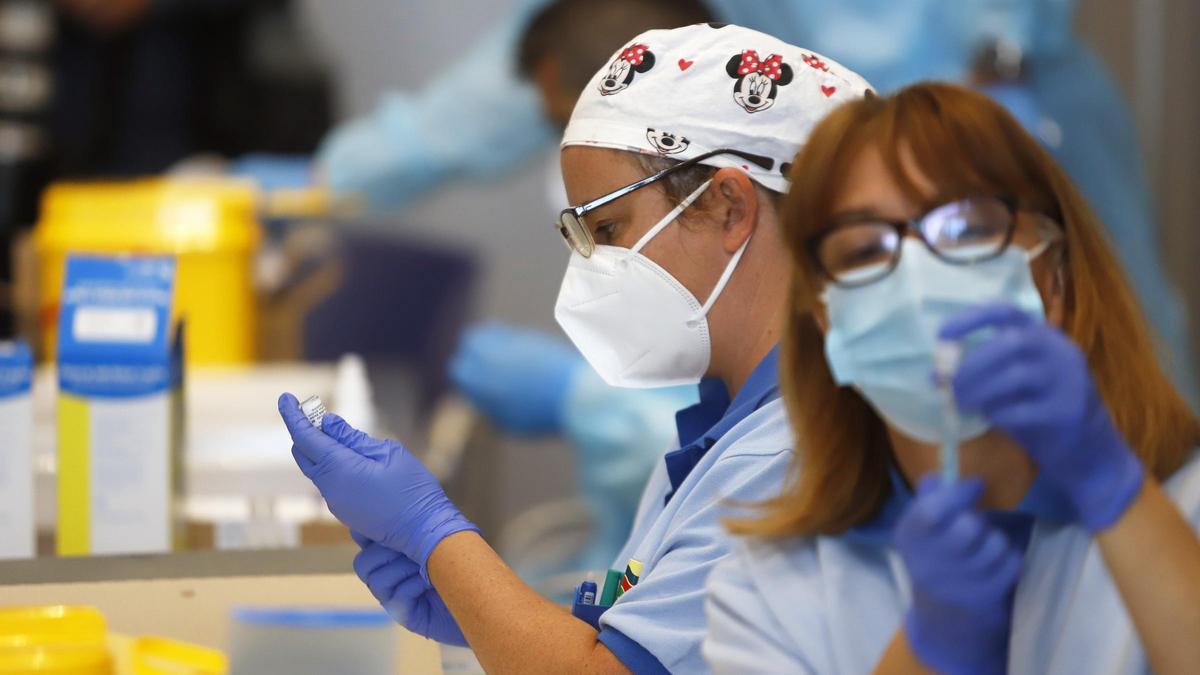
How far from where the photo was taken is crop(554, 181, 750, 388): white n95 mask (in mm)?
1159

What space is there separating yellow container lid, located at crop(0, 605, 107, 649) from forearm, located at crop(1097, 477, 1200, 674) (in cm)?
72

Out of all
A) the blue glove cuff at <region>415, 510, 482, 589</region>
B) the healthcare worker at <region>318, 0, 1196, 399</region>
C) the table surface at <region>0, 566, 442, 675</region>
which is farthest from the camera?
the healthcare worker at <region>318, 0, 1196, 399</region>

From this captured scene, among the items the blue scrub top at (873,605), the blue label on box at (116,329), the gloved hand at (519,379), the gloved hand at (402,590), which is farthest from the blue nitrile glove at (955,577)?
the gloved hand at (519,379)

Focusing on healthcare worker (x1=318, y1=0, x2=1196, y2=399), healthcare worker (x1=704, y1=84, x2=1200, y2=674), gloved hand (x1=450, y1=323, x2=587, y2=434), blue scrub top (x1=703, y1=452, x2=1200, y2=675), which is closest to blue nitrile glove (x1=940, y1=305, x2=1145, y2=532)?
healthcare worker (x1=704, y1=84, x2=1200, y2=674)

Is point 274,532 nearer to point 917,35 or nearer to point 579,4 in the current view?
point 579,4

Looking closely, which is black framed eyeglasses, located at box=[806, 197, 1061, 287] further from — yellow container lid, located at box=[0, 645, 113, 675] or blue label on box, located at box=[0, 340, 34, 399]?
blue label on box, located at box=[0, 340, 34, 399]

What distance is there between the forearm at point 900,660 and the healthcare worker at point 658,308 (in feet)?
0.82

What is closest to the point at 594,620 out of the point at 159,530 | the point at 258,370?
the point at 159,530

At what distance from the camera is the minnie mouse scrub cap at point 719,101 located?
1140 millimetres

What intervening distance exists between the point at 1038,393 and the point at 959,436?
88 millimetres

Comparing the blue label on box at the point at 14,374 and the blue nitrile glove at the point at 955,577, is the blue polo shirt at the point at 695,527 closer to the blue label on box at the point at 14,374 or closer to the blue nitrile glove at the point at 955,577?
the blue nitrile glove at the point at 955,577

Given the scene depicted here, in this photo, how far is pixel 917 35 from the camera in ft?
8.11

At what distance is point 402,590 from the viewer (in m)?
1.14

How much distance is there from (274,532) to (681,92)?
760mm
